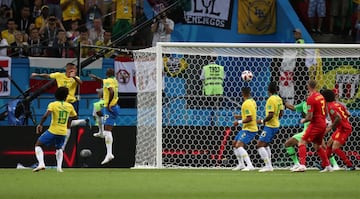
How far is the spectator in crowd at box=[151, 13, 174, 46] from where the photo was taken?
84.3 feet

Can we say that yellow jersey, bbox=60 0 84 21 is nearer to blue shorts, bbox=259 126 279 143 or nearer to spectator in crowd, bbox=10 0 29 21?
spectator in crowd, bbox=10 0 29 21

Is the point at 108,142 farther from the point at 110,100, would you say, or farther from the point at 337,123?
the point at 337,123

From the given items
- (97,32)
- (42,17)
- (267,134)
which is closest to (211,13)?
(97,32)

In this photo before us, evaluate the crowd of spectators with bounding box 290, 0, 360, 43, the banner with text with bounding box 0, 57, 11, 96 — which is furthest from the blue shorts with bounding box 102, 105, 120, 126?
the crowd of spectators with bounding box 290, 0, 360, 43

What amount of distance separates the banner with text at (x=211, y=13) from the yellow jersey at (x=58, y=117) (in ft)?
23.1

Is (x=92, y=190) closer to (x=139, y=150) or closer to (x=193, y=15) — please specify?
(x=139, y=150)

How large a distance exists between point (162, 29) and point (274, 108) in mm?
5641

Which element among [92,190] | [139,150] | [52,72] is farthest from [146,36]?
[92,190]

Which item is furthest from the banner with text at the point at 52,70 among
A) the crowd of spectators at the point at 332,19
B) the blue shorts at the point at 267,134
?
the crowd of spectators at the point at 332,19

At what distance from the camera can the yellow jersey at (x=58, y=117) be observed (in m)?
19.7

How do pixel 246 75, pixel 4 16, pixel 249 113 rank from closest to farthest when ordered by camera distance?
pixel 249 113 < pixel 246 75 < pixel 4 16

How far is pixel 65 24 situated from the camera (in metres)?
26.4

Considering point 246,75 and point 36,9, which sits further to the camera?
point 36,9

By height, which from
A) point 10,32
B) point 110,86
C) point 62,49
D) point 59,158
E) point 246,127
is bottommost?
point 59,158
